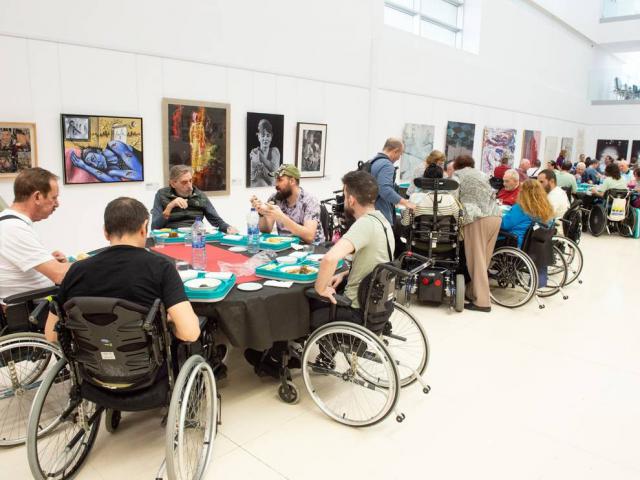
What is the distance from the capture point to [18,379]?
2826 mm

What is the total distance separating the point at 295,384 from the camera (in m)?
3.41

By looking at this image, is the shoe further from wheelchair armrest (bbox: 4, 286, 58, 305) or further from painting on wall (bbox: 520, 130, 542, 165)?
painting on wall (bbox: 520, 130, 542, 165)

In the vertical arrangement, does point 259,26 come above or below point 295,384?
above

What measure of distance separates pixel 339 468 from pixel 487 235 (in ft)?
10.5

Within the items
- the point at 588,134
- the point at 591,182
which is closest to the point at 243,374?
the point at 591,182

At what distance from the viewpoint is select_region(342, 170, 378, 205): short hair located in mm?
3012

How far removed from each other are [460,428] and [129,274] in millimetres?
2132

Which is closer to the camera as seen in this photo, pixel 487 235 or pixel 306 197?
pixel 306 197

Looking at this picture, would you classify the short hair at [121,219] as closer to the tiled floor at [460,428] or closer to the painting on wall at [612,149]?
the tiled floor at [460,428]

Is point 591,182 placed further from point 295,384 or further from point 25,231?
point 25,231

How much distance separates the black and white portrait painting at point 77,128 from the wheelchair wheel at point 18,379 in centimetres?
234

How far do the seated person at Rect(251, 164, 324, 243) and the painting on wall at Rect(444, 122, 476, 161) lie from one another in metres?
6.81

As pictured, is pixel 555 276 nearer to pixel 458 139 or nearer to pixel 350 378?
pixel 350 378

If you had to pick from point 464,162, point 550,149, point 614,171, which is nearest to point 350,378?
point 464,162
